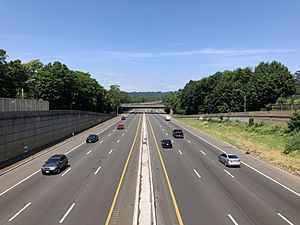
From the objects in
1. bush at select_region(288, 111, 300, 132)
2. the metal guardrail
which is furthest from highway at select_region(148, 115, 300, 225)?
the metal guardrail

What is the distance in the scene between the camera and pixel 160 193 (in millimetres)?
22312

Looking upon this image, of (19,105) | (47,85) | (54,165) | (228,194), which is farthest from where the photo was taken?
(47,85)

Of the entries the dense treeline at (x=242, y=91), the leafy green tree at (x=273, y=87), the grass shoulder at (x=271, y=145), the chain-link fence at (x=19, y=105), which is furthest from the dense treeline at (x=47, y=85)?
the leafy green tree at (x=273, y=87)

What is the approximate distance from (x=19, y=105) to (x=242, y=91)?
93.3 metres

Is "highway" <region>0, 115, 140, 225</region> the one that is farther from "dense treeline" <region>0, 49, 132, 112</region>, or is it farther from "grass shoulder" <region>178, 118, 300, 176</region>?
"dense treeline" <region>0, 49, 132, 112</region>

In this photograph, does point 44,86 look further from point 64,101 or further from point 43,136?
point 43,136

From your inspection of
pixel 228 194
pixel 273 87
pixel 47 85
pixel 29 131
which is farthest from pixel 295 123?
pixel 47 85

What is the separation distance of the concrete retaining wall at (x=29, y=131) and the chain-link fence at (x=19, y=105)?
0.75 m

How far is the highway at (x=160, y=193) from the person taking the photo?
17328 mm

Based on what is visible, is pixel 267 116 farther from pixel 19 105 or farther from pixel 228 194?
pixel 228 194

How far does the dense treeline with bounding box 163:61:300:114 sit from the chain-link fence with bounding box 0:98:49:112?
64041 mm

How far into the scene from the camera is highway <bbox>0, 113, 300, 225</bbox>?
56.9 feet

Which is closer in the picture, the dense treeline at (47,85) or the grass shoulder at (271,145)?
the grass shoulder at (271,145)

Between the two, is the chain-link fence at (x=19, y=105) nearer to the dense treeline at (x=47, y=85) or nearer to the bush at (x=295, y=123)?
the dense treeline at (x=47, y=85)
